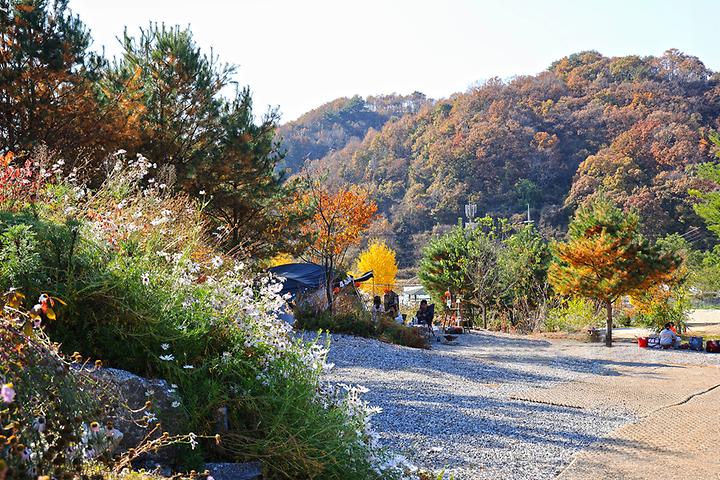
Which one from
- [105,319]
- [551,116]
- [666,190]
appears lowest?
[105,319]

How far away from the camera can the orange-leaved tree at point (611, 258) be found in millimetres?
14430

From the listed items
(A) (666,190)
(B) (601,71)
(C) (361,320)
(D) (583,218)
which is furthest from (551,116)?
(C) (361,320)

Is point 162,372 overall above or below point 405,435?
above

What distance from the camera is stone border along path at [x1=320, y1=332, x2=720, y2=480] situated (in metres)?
4.97

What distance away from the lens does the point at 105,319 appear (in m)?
3.41

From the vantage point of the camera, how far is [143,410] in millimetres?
3064

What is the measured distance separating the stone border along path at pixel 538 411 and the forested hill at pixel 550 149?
3088 cm

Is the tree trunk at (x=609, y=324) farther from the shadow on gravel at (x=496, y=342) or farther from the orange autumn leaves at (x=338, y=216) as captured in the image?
the orange autumn leaves at (x=338, y=216)

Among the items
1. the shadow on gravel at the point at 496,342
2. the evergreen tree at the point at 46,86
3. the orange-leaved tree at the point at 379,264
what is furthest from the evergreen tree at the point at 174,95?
the orange-leaved tree at the point at 379,264

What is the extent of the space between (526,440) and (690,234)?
3610 centimetres

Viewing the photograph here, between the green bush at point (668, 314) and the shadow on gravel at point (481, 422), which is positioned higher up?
the green bush at point (668, 314)

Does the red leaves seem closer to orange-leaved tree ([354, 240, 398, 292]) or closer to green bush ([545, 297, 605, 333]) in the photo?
green bush ([545, 297, 605, 333])

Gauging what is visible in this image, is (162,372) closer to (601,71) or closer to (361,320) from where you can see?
(361,320)

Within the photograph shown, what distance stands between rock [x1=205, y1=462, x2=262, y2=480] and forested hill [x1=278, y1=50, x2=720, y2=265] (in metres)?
39.3
